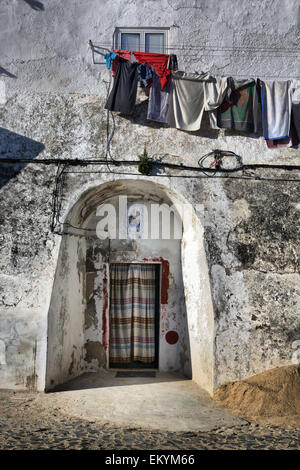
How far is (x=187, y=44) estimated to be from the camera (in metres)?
8.30

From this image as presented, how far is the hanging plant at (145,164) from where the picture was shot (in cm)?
768

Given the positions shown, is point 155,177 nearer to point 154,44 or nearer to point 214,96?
point 214,96

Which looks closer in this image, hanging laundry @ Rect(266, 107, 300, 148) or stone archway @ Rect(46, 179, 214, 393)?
stone archway @ Rect(46, 179, 214, 393)

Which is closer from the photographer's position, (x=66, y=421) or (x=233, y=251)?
(x=66, y=421)

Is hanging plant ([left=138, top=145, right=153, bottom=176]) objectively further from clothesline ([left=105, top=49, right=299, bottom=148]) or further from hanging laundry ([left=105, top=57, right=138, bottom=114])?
hanging laundry ([left=105, top=57, right=138, bottom=114])

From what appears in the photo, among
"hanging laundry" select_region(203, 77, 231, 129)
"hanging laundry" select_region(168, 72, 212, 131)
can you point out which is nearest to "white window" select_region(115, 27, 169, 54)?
"hanging laundry" select_region(168, 72, 212, 131)

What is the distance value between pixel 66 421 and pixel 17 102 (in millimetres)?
6161

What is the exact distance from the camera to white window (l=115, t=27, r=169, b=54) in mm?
8391

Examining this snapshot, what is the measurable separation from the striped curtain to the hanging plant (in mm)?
2755

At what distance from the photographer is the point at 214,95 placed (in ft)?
25.9

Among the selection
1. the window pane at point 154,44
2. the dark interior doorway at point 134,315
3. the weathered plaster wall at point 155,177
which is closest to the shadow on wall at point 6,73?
the weathered plaster wall at point 155,177

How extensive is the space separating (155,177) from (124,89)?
1883 mm
